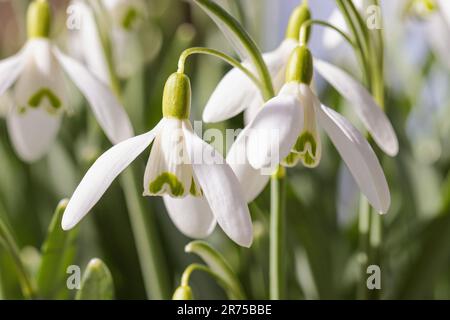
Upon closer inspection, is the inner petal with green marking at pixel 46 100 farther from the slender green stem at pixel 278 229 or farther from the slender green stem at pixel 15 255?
the slender green stem at pixel 278 229

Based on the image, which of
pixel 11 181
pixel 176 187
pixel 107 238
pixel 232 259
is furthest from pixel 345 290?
pixel 11 181

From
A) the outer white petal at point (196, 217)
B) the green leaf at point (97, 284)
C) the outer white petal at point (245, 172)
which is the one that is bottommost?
the green leaf at point (97, 284)

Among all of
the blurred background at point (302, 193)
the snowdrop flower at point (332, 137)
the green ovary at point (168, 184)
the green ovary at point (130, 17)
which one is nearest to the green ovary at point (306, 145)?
the snowdrop flower at point (332, 137)

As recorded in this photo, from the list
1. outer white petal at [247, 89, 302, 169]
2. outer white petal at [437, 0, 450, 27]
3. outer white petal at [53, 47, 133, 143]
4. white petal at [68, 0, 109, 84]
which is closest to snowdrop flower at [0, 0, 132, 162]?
outer white petal at [53, 47, 133, 143]

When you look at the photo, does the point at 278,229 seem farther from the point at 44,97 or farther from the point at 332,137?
the point at 44,97

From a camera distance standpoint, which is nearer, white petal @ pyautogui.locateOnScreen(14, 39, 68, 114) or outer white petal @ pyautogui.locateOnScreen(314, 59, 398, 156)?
outer white petal @ pyautogui.locateOnScreen(314, 59, 398, 156)

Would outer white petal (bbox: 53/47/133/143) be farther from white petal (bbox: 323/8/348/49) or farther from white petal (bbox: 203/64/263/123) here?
white petal (bbox: 323/8/348/49)

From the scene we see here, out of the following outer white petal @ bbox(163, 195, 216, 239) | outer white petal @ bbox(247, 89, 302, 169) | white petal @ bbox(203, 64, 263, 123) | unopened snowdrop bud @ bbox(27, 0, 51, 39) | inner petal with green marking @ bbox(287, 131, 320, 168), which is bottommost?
outer white petal @ bbox(163, 195, 216, 239)

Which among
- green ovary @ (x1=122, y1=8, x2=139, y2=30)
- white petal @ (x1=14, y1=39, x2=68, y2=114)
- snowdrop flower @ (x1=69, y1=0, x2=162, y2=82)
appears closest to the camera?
white petal @ (x1=14, y1=39, x2=68, y2=114)
